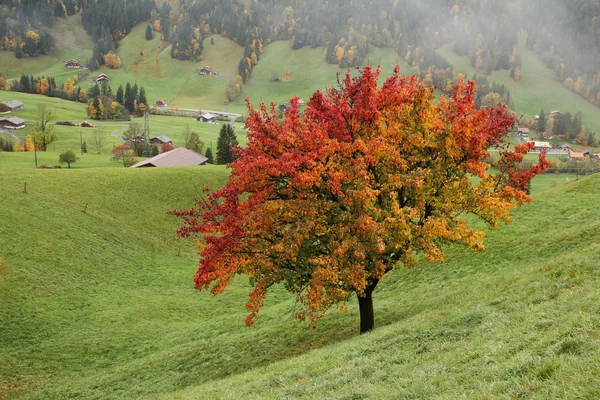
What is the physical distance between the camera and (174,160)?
10900 cm

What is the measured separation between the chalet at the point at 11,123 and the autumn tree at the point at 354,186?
654 ft

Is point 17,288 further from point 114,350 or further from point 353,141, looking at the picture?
point 353,141

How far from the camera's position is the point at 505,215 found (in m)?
24.5

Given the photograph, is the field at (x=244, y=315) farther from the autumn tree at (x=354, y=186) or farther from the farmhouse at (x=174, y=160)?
the farmhouse at (x=174, y=160)

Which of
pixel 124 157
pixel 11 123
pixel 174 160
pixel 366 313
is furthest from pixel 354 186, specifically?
pixel 11 123

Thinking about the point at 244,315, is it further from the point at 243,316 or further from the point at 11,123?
the point at 11,123

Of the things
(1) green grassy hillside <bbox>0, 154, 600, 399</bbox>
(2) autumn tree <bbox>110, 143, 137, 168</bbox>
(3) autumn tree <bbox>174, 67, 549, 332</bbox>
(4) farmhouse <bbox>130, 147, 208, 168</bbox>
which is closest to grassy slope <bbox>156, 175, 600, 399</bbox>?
(1) green grassy hillside <bbox>0, 154, 600, 399</bbox>

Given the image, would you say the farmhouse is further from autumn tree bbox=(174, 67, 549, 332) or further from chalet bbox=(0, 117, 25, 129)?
chalet bbox=(0, 117, 25, 129)

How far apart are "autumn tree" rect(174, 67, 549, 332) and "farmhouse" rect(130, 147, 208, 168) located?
8391 centimetres

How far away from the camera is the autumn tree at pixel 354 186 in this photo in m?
21.9

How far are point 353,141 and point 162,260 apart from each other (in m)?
44.7

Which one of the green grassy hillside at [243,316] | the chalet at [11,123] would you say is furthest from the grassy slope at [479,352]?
the chalet at [11,123]

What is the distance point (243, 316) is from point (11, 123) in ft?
624

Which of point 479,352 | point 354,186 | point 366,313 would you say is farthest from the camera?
point 366,313
